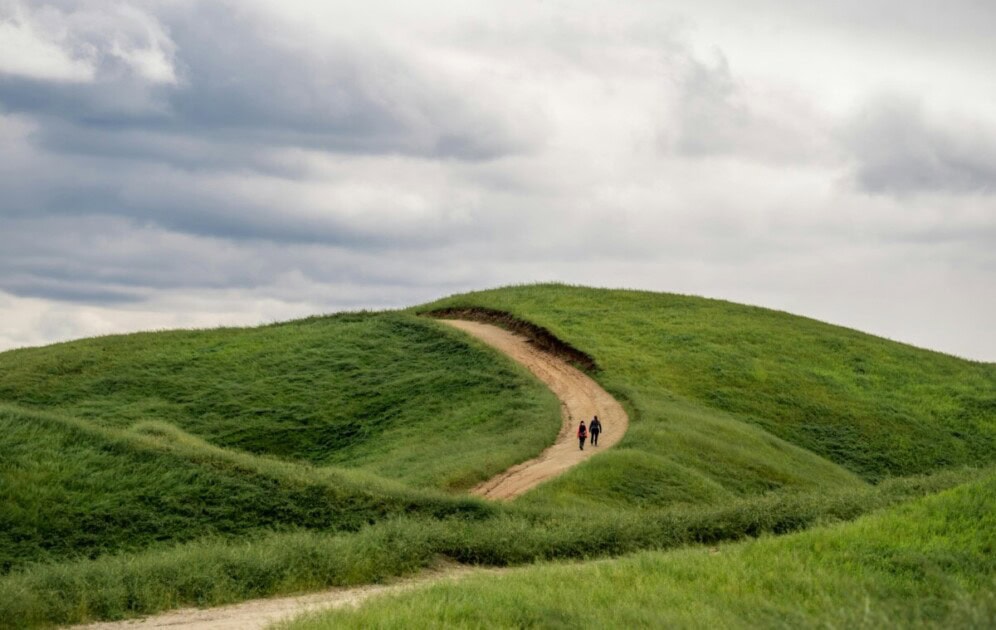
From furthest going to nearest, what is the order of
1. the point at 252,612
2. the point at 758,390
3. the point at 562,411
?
the point at 758,390 < the point at 562,411 < the point at 252,612

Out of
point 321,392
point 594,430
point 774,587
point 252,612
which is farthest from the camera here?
point 321,392

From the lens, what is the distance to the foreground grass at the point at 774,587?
12.7 meters

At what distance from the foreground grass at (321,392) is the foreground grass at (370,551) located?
8926 mm

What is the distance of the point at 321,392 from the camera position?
4347 centimetres

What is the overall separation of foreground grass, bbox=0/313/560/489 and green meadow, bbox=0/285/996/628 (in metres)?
0.15

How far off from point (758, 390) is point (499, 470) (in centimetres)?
1831

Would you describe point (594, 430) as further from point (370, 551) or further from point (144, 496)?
point (370, 551)

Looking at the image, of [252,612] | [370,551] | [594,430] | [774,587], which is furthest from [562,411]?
[774,587]

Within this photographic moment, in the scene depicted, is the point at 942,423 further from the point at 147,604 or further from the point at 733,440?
the point at 147,604

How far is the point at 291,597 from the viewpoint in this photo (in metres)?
16.8

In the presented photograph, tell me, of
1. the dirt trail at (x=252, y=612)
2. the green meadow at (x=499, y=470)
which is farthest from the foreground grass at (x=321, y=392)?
the dirt trail at (x=252, y=612)

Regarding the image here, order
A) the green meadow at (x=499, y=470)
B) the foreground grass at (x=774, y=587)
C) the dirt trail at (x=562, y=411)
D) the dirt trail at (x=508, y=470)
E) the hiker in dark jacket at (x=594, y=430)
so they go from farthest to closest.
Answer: the hiker in dark jacket at (x=594, y=430) < the dirt trail at (x=562, y=411) < the green meadow at (x=499, y=470) < the dirt trail at (x=508, y=470) < the foreground grass at (x=774, y=587)

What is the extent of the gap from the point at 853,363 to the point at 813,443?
12015 mm

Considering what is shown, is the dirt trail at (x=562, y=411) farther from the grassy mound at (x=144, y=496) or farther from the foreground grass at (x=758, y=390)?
the grassy mound at (x=144, y=496)
